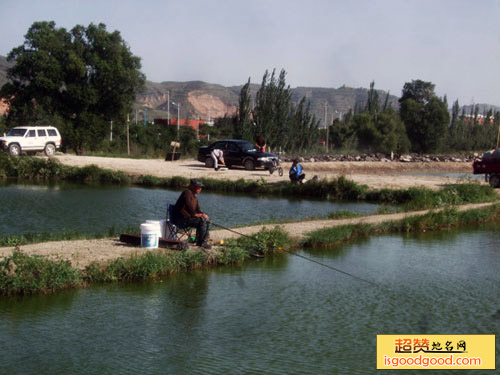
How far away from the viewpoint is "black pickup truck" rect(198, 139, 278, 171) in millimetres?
35909

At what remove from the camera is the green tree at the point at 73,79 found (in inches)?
1861

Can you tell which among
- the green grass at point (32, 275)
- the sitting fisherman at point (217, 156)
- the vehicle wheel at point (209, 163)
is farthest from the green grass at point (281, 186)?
the green grass at point (32, 275)

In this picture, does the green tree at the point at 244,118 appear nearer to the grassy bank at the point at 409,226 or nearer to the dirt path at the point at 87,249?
the grassy bank at the point at 409,226

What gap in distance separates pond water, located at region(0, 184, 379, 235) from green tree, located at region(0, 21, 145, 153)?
1787 cm

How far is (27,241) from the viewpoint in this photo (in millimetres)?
14406

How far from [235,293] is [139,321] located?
7.63 ft

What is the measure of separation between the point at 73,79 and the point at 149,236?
3814cm

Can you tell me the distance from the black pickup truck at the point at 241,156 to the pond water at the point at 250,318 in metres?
21.2

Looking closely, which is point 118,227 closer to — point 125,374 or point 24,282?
point 24,282

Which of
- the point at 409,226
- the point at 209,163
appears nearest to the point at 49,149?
the point at 209,163

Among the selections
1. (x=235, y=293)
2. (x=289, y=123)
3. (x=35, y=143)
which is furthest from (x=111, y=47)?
(x=235, y=293)

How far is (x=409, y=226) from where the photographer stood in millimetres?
19484

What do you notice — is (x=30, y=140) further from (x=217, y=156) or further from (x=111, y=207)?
(x=111, y=207)

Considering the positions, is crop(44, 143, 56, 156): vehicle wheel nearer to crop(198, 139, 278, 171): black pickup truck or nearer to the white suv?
the white suv
